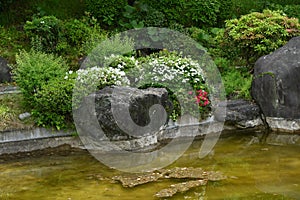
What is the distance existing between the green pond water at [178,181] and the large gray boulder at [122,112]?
2.43 ft

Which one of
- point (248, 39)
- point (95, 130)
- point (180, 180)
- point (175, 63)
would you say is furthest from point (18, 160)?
point (248, 39)

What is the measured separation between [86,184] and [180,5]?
994cm

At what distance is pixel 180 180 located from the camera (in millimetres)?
9125

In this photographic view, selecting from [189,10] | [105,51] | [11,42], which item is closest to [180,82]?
[105,51]

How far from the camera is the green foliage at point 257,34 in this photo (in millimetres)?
13695

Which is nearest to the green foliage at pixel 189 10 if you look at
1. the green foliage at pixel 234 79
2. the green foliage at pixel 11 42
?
the green foliage at pixel 234 79

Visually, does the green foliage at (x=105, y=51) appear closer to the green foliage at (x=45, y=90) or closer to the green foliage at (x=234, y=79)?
the green foliage at (x=45, y=90)

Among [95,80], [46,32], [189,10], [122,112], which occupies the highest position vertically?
[189,10]

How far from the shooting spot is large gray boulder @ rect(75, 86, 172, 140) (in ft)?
34.2

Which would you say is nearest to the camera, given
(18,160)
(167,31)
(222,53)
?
(18,160)

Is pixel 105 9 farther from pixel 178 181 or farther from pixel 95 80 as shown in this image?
pixel 178 181

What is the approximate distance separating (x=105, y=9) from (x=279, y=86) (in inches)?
281

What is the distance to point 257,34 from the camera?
44.8 feet

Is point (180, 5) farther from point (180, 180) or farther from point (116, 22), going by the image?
point (180, 180)
